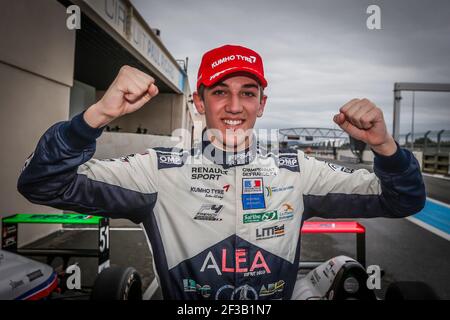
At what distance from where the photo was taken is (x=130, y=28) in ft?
21.9

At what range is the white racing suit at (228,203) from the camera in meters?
1.33

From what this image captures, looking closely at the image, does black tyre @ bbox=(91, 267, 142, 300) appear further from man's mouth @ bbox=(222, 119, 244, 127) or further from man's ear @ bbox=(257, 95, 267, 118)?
man's ear @ bbox=(257, 95, 267, 118)

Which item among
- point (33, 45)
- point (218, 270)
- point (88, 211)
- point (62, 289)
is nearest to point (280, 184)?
point (218, 270)

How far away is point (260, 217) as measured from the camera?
1417 mm

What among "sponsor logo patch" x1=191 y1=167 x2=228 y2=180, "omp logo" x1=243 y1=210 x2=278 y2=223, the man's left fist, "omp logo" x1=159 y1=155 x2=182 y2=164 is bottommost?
"omp logo" x1=243 y1=210 x2=278 y2=223

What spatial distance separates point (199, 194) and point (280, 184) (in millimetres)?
391

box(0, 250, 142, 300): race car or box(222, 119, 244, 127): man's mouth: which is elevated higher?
box(222, 119, 244, 127): man's mouth

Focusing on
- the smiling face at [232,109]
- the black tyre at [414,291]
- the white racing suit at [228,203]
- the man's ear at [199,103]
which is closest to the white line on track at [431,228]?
the black tyre at [414,291]

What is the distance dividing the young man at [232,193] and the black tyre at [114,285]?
0.15 m

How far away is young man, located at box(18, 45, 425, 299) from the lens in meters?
1.29

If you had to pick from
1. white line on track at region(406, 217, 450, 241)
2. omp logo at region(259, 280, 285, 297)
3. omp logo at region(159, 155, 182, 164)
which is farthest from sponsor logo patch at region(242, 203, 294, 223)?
white line on track at region(406, 217, 450, 241)

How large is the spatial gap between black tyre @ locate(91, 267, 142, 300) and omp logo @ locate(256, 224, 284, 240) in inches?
25.3

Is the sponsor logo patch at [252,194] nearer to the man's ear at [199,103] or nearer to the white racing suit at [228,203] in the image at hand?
the white racing suit at [228,203]

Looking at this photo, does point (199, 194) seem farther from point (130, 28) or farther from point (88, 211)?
point (130, 28)
